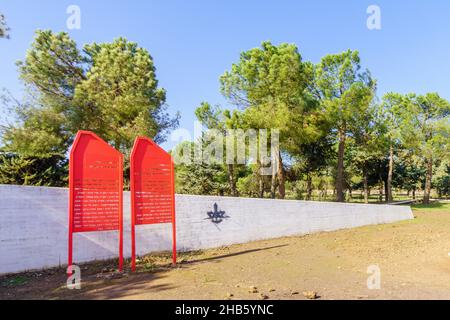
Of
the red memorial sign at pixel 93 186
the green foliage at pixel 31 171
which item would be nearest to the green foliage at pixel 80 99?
the green foliage at pixel 31 171

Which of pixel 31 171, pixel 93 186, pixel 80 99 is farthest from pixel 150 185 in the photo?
pixel 31 171

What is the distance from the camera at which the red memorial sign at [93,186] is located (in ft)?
17.7

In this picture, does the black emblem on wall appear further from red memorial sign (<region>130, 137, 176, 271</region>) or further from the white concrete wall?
red memorial sign (<region>130, 137, 176, 271</region>)

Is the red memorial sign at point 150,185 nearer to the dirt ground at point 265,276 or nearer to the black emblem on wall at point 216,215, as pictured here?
the dirt ground at point 265,276

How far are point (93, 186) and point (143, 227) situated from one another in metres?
2.07

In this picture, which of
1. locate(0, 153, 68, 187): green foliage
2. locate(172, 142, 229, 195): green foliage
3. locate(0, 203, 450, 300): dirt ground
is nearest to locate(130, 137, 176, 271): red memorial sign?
locate(0, 203, 450, 300): dirt ground

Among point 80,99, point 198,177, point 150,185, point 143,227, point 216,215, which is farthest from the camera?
point 198,177

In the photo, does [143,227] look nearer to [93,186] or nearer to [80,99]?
[93,186]

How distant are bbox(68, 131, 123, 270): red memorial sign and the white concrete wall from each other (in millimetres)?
978

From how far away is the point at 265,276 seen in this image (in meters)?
5.61

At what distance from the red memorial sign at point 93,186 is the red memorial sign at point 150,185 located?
31 centimetres
